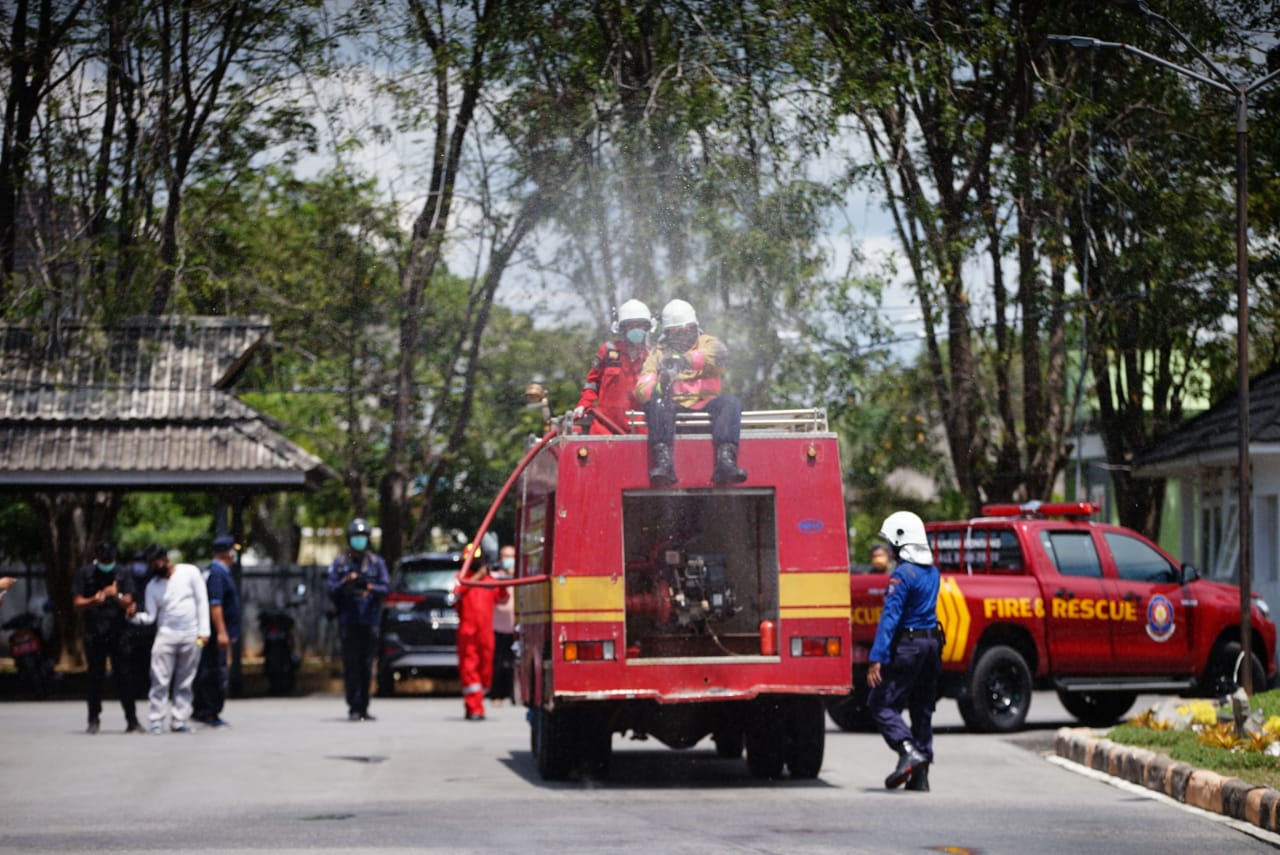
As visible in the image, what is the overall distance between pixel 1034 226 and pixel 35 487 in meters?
13.6

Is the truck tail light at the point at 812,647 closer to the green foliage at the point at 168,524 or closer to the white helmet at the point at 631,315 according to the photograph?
the white helmet at the point at 631,315

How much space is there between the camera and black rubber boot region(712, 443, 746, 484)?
1326 cm

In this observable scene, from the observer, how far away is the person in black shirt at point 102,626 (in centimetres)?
1892

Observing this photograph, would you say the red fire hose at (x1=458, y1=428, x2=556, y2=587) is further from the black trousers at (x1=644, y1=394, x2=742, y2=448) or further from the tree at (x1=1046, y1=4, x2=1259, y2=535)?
the tree at (x1=1046, y1=4, x2=1259, y2=535)

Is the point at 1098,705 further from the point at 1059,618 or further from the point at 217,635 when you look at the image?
the point at 217,635

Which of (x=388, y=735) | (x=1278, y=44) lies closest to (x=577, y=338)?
(x=1278, y=44)

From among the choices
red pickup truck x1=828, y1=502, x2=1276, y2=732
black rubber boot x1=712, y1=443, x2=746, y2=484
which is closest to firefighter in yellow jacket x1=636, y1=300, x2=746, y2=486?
black rubber boot x1=712, y1=443, x2=746, y2=484

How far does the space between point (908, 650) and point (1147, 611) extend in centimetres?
659

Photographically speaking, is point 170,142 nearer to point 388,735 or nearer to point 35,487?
point 35,487

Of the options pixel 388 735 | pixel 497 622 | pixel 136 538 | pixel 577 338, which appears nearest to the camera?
pixel 388 735

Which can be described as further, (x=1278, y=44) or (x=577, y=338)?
(x=577, y=338)

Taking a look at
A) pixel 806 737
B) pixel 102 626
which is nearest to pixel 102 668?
pixel 102 626

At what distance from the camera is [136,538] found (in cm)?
4406

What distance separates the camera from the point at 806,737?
14.0 meters
